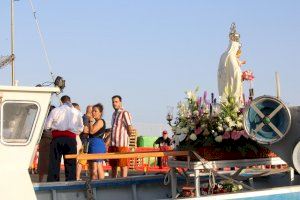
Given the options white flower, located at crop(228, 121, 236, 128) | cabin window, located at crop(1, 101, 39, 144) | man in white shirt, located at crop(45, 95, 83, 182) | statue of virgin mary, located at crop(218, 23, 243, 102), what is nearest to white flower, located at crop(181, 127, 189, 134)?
white flower, located at crop(228, 121, 236, 128)

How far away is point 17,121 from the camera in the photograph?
5793 mm

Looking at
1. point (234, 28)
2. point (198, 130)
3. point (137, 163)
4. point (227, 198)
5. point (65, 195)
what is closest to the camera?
point (227, 198)

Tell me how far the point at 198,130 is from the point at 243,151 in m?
0.59

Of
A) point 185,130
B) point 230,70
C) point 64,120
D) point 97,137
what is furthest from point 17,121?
point 230,70

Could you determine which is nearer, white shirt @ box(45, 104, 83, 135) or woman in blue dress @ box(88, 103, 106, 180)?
white shirt @ box(45, 104, 83, 135)

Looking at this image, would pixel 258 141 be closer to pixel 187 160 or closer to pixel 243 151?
pixel 243 151

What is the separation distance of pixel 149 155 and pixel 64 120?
305cm

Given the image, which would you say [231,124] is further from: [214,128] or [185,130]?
[185,130]

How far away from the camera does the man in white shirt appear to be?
9.76 m

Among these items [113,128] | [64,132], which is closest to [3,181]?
[64,132]

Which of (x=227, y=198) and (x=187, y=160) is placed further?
(x=187, y=160)

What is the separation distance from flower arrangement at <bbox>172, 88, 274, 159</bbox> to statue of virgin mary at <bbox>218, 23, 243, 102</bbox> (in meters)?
4.41

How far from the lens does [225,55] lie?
519 inches

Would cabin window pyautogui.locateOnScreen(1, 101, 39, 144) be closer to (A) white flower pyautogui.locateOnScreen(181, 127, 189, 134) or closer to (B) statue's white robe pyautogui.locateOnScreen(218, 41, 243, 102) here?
(A) white flower pyautogui.locateOnScreen(181, 127, 189, 134)
